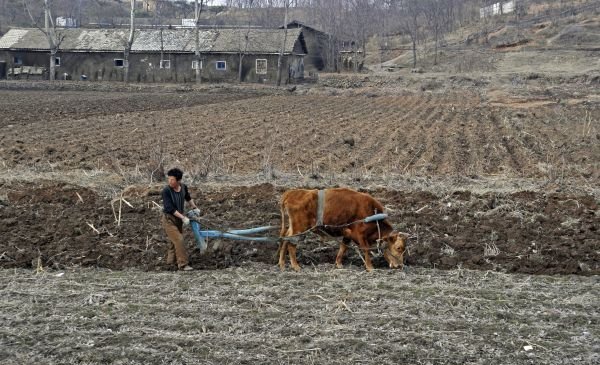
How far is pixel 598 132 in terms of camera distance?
854 inches

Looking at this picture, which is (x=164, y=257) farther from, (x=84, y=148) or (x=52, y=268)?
(x=84, y=148)

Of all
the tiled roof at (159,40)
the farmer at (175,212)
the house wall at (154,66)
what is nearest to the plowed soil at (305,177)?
the farmer at (175,212)

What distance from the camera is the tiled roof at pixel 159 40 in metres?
54.5

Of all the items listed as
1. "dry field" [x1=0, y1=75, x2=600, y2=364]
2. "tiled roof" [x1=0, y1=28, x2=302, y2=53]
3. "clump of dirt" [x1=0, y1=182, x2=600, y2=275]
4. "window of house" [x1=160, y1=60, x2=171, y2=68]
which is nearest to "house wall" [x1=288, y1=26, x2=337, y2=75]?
"tiled roof" [x1=0, y1=28, x2=302, y2=53]

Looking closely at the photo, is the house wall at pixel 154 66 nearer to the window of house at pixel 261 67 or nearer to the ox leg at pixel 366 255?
the window of house at pixel 261 67

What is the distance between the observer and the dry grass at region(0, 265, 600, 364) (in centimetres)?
597

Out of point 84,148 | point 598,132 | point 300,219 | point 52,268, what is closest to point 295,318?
point 300,219

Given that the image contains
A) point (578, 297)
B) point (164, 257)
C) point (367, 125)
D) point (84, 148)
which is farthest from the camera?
point (367, 125)

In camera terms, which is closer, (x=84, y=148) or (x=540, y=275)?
(x=540, y=275)

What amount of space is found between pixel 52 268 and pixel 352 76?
140ft

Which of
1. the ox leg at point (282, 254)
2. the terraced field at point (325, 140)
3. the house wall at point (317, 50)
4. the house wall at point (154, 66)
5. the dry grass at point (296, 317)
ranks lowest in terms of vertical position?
the dry grass at point (296, 317)

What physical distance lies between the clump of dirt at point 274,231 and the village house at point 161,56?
42.8 meters

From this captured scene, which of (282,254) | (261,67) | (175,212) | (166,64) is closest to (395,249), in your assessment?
(282,254)

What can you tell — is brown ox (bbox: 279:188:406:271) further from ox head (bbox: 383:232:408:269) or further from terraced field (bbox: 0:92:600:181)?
terraced field (bbox: 0:92:600:181)
